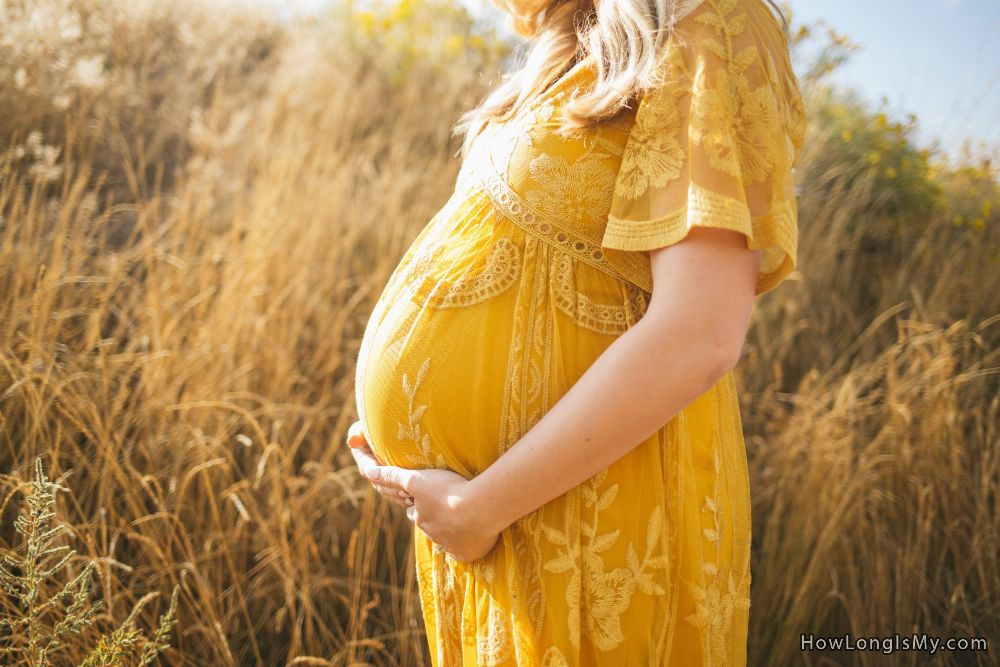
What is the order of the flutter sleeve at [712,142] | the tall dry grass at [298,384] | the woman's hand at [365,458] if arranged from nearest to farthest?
1. the flutter sleeve at [712,142]
2. the woman's hand at [365,458]
3. the tall dry grass at [298,384]

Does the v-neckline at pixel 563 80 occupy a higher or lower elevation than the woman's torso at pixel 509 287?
higher

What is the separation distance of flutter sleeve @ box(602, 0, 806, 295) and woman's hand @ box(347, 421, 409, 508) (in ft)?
1.65

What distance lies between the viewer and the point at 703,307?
0.74m

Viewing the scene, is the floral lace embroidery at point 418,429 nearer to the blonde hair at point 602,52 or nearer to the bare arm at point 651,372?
the bare arm at point 651,372

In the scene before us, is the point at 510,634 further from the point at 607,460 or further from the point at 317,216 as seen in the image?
the point at 317,216

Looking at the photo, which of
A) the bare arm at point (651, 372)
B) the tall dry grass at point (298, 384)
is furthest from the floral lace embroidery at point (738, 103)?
the tall dry grass at point (298, 384)

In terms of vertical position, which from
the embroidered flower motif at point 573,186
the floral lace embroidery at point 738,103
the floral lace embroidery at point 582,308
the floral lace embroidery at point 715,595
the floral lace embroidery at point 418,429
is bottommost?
the floral lace embroidery at point 715,595

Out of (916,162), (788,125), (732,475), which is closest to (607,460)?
(732,475)

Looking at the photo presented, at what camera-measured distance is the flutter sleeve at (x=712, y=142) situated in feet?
2.44

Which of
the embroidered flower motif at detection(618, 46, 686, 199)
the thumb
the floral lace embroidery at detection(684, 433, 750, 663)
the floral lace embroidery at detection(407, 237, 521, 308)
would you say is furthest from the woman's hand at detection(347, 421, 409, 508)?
the embroidered flower motif at detection(618, 46, 686, 199)

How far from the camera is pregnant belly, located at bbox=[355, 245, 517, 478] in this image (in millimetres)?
905

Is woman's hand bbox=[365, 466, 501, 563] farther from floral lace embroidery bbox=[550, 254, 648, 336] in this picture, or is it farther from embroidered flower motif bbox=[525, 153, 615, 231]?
embroidered flower motif bbox=[525, 153, 615, 231]

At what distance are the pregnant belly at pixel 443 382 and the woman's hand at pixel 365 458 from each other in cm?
4

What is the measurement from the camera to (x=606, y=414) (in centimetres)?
77
